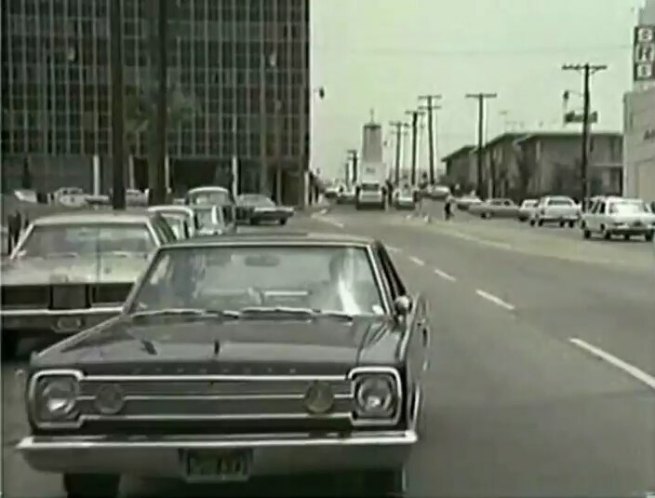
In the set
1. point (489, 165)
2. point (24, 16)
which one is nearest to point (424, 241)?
point (24, 16)

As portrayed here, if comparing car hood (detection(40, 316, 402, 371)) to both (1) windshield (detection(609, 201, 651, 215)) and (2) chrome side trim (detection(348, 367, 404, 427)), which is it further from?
(1) windshield (detection(609, 201, 651, 215))

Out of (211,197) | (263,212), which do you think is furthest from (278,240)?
(263,212)

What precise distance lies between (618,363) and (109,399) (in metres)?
8.11

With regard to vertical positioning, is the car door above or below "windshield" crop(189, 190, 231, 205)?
above

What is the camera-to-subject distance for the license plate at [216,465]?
6.64 metres

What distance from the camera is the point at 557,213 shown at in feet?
237

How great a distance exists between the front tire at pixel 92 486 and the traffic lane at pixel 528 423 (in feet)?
5.54

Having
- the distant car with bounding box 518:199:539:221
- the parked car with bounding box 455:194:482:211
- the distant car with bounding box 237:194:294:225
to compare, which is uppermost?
the distant car with bounding box 237:194:294:225

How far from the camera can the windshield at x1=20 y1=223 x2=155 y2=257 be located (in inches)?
578

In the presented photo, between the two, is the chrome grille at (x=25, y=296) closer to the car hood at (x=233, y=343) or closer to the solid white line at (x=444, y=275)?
the car hood at (x=233, y=343)

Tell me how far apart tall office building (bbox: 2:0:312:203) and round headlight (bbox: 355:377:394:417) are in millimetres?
72686

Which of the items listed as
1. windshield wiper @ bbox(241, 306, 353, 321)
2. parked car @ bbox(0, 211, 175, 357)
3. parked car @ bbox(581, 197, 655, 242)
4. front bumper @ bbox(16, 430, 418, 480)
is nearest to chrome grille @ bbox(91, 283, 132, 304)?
parked car @ bbox(0, 211, 175, 357)

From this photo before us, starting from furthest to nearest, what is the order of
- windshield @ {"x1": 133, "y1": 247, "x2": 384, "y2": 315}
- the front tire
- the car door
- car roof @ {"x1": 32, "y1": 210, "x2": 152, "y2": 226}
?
car roof @ {"x1": 32, "y1": 210, "x2": 152, "y2": 226} → windshield @ {"x1": 133, "y1": 247, "x2": 384, "y2": 315} → the front tire → the car door

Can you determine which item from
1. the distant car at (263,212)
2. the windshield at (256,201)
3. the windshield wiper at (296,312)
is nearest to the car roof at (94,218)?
the windshield wiper at (296,312)
